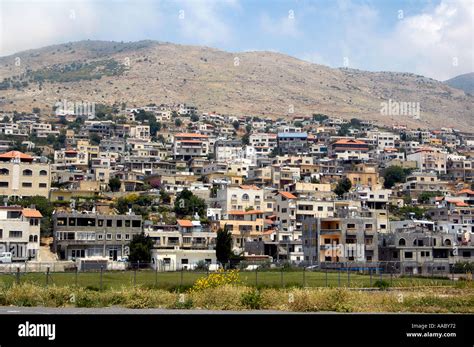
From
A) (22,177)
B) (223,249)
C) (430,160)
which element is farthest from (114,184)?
(430,160)

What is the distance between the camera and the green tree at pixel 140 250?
192 ft

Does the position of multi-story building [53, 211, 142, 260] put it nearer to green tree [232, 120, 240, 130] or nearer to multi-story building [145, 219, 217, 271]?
multi-story building [145, 219, 217, 271]

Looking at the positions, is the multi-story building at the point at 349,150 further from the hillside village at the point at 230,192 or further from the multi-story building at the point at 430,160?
the multi-story building at the point at 430,160

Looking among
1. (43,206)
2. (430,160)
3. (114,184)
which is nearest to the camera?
(43,206)

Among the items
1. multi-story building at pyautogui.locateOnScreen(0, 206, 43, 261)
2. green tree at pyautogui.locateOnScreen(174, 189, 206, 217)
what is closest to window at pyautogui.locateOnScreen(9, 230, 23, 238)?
multi-story building at pyautogui.locateOnScreen(0, 206, 43, 261)

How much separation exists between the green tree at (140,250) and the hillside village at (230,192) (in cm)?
136

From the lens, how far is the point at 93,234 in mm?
64750

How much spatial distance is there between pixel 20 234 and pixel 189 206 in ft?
81.4

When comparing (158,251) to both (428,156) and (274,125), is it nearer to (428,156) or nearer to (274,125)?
(428,156)

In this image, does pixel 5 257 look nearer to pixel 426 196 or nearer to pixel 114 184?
pixel 114 184

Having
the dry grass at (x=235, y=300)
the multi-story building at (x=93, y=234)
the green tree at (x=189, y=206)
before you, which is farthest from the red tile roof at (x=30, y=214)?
the dry grass at (x=235, y=300)

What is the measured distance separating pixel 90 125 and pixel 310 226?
90.4 meters

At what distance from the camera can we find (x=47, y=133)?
141 metres
